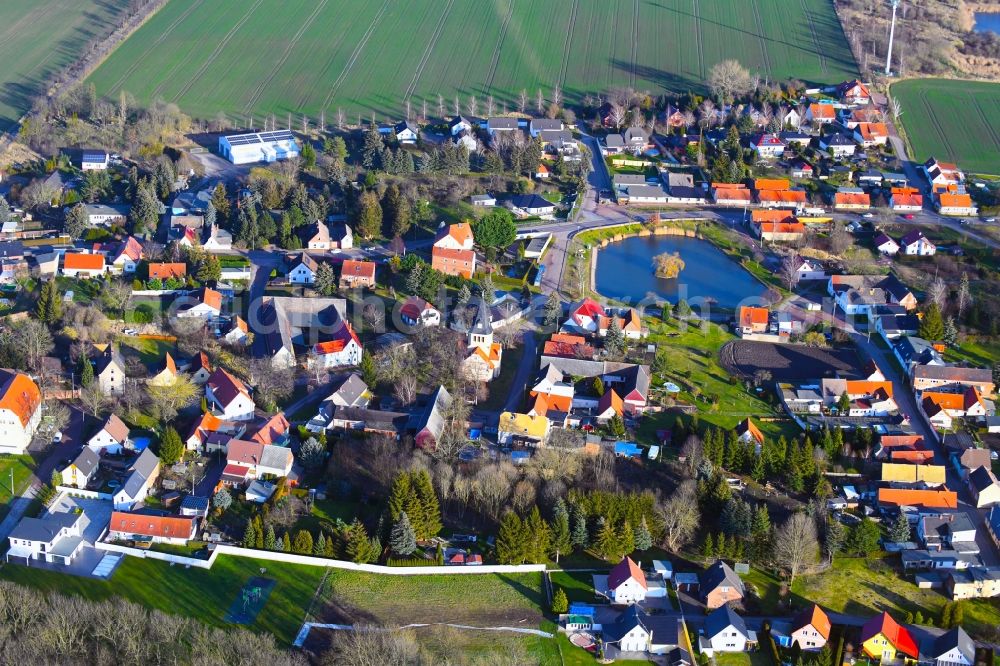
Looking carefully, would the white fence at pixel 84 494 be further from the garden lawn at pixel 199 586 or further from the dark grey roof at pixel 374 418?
the dark grey roof at pixel 374 418

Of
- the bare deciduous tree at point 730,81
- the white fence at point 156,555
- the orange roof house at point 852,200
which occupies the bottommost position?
the white fence at point 156,555

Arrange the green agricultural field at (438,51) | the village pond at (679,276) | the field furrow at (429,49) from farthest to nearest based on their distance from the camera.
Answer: the field furrow at (429,49), the green agricultural field at (438,51), the village pond at (679,276)

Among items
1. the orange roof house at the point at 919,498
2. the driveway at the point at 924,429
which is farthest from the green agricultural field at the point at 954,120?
the orange roof house at the point at 919,498

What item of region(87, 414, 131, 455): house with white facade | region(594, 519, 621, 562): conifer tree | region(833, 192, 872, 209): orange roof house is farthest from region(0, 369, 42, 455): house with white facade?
region(833, 192, 872, 209): orange roof house

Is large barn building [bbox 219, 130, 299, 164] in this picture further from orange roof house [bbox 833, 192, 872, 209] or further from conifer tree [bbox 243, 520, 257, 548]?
conifer tree [bbox 243, 520, 257, 548]

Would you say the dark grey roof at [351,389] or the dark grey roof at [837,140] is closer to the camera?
the dark grey roof at [351,389]

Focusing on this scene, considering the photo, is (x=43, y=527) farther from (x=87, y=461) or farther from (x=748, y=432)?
(x=748, y=432)

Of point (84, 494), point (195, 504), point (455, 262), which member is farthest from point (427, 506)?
point (455, 262)
